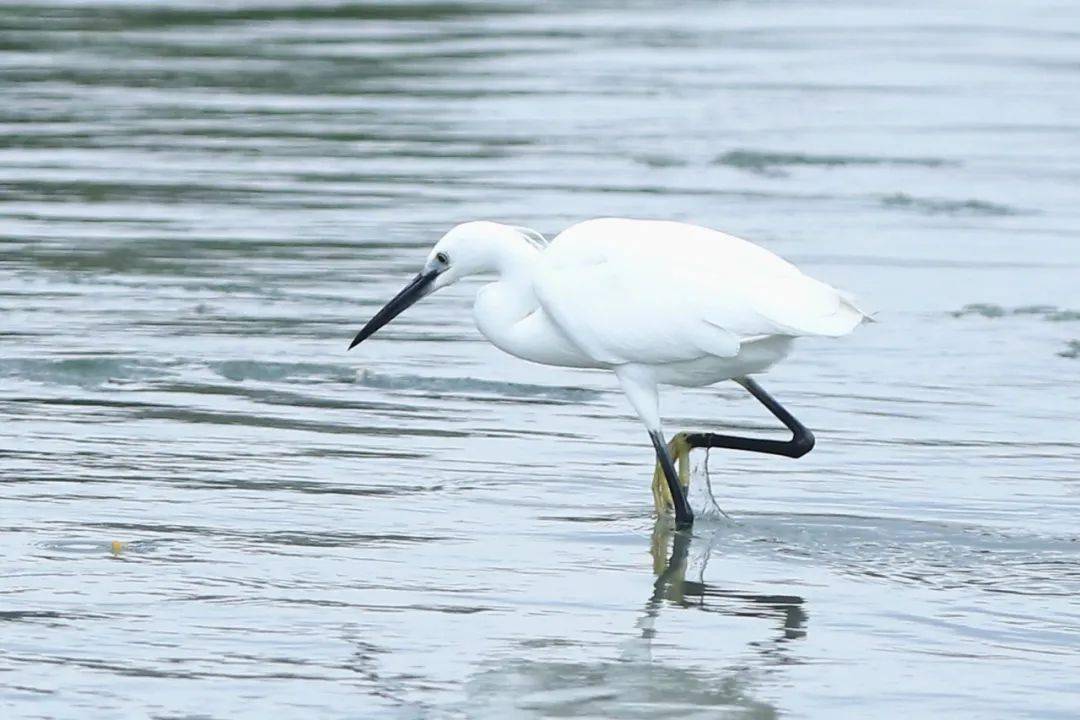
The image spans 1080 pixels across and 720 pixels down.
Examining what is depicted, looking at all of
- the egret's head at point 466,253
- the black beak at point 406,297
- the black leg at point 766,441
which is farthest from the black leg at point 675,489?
the black beak at point 406,297

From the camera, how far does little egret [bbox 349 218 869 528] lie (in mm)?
8164

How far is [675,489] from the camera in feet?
27.8

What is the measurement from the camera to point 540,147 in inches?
691

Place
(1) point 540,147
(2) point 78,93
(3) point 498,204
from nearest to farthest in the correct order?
(3) point 498,204 → (1) point 540,147 → (2) point 78,93

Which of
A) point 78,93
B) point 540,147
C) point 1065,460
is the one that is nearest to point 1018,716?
point 1065,460

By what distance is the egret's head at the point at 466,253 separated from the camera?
8750 mm

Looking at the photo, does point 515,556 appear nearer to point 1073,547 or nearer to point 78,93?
point 1073,547

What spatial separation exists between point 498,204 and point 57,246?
2785 millimetres

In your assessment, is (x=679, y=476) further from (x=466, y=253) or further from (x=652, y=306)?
(x=466, y=253)

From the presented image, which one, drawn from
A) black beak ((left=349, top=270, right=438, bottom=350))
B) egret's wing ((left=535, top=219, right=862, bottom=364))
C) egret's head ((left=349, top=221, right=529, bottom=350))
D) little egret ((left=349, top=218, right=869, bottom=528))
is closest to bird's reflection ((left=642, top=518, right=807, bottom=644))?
little egret ((left=349, top=218, right=869, bottom=528))

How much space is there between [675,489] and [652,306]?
0.68 metres

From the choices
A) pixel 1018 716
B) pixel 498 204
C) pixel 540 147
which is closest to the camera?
pixel 1018 716

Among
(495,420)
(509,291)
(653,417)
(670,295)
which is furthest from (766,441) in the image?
(495,420)

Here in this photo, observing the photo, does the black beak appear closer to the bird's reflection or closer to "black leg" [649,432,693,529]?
"black leg" [649,432,693,529]
